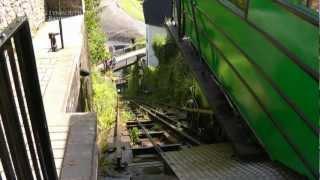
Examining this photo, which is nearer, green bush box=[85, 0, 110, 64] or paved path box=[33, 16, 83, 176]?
paved path box=[33, 16, 83, 176]

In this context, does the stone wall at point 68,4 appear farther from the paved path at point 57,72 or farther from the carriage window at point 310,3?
the carriage window at point 310,3

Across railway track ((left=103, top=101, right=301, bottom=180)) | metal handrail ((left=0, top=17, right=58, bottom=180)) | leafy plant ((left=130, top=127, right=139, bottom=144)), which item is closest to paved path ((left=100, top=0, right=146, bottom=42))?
railway track ((left=103, top=101, right=301, bottom=180))

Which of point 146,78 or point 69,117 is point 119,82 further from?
point 69,117

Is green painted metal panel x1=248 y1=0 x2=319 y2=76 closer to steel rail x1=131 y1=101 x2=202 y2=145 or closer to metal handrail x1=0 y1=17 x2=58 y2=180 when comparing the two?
metal handrail x1=0 y1=17 x2=58 y2=180

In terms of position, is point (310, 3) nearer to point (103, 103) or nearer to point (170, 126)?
point (170, 126)

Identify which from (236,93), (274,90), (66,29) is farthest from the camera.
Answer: (66,29)

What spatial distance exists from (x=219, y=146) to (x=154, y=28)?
67.7ft

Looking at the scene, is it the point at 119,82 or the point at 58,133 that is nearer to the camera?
the point at 58,133

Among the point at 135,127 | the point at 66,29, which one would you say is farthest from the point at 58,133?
the point at 135,127

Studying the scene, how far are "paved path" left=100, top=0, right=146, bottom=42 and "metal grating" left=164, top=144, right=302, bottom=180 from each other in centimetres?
2683

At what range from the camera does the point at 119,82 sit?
23.6 m

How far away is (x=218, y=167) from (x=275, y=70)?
1.46 m

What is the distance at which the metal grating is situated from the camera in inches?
181

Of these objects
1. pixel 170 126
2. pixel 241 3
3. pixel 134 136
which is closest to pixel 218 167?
pixel 241 3
